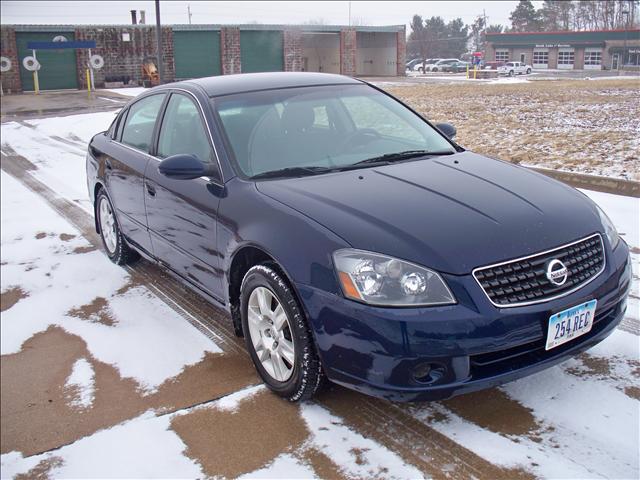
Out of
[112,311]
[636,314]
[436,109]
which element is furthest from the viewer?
[436,109]

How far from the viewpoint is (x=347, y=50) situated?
138 feet

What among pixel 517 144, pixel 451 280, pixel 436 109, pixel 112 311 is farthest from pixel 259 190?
pixel 436 109

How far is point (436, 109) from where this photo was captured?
1602cm

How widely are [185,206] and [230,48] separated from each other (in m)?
36.1

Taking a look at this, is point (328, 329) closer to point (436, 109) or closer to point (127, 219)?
point (127, 219)

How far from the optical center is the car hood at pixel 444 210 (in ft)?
9.02

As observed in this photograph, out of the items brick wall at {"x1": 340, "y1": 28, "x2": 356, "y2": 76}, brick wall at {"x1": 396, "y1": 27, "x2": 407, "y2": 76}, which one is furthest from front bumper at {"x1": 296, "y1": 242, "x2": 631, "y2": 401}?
brick wall at {"x1": 396, "y1": 27, "x2": 407, "y2": 76}

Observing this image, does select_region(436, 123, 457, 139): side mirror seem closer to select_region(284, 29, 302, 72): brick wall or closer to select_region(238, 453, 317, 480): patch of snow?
select_region(238, 453, 317, 480): patch of snow

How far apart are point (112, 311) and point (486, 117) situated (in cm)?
1073

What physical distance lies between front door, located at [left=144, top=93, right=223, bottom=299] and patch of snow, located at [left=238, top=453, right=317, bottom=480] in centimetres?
122

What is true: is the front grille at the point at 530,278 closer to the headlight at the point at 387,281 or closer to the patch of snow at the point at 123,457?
the headlight at the point at 387,281

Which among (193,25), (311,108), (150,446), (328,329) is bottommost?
(150,446)

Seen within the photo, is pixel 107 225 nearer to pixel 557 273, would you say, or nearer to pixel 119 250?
pixel 119 250

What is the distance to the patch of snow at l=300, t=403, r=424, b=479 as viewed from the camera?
2625mm
